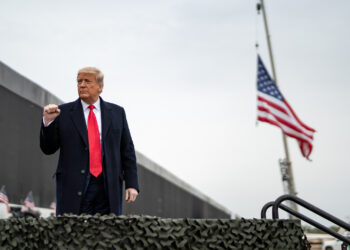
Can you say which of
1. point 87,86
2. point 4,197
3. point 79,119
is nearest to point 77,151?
point 79,119

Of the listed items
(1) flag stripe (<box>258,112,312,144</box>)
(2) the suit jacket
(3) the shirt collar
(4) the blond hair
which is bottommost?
(2) the suit jacket

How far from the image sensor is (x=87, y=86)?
448 cm

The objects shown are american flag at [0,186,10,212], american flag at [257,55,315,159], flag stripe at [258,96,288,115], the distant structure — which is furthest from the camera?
flag stripe at [258,96,288,115]

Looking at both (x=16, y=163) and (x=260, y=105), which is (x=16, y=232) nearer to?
(x=16, y=163)

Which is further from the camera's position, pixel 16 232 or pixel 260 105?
pixel 260 105

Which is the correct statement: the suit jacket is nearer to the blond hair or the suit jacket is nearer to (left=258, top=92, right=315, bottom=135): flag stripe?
the blond hair

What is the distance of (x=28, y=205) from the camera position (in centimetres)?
964

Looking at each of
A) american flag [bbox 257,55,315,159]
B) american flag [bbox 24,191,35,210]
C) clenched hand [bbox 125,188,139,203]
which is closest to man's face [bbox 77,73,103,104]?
clenched hand [bbox 125,188,139,203]

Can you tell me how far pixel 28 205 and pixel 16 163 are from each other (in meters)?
Result: 0.74

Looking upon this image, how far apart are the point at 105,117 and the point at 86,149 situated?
304 mm

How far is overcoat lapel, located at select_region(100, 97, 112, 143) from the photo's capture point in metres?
4.56

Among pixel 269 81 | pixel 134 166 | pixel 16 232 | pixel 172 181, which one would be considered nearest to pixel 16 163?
pixel 134 166

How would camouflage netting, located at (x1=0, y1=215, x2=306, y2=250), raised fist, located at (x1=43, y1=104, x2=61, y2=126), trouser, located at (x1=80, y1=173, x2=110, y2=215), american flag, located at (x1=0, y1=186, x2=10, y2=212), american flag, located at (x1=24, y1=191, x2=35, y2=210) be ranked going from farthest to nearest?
american flag, located at (x1=24, y1=191, x2=35, y2=210)
american flag, located at (x1=0, y1=186, x2=10, y2=212)
trouser, located at (x1=80, y1=173, x2=110, y2=215)
raised fist, located at (x1=43, y1=104, x2=61, y2=126)
camouflage netting, located at (x1=0, y1=215, x2=306, y2=250)

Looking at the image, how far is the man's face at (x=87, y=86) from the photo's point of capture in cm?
445
